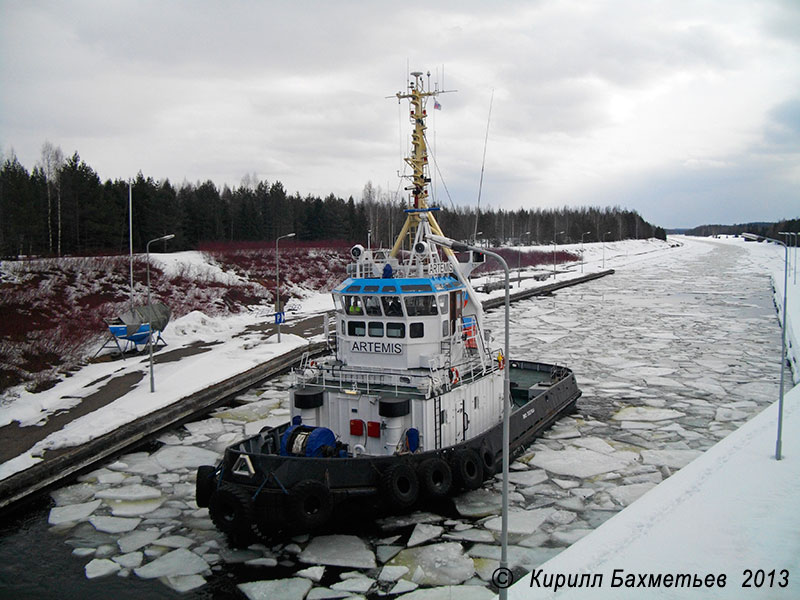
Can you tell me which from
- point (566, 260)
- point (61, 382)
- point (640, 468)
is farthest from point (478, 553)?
point (566, 260)

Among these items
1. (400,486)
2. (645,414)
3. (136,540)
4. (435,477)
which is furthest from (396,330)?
(645,414)

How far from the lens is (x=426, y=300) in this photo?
1209cm

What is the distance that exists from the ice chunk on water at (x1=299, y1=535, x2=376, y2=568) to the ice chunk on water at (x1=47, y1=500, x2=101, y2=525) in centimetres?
482

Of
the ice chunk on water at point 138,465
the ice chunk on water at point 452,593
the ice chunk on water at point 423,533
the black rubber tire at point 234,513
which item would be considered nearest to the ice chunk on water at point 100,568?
the black rubber tire at point 234,513

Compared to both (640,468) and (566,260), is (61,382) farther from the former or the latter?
(566,260)

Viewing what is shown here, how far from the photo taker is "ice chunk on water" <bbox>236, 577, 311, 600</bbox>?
28.2 feet

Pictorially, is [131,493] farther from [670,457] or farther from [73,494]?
[670,457]

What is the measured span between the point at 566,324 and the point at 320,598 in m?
28.6

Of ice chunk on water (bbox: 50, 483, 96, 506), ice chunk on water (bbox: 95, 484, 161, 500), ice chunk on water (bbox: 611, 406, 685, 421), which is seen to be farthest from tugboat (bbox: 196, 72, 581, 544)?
ice chunk on water (bbox: 611, 406, 685, 421)

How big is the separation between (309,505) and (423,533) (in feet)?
7.12

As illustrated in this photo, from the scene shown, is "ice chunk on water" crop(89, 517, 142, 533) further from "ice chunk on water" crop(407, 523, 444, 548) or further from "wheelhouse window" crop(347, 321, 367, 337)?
"wheelhouse window" crop(347, 321, 367, 337)

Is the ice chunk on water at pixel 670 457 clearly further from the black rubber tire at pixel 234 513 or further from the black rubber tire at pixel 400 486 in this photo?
the black rubber tire at pixel 234 513

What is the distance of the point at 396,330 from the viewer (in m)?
12.2

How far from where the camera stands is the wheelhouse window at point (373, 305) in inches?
481
